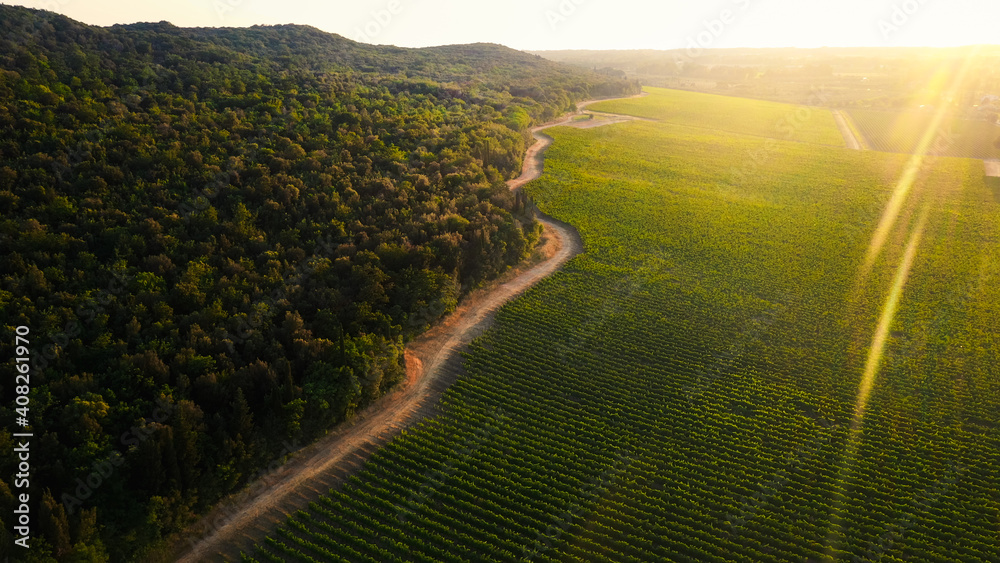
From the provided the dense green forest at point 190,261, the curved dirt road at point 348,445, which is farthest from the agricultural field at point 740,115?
the curved dirt road at point 348,445

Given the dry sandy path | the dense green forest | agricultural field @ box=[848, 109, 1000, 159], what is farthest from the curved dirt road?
agricultural field @ box=[848, 109, 1000, 159]

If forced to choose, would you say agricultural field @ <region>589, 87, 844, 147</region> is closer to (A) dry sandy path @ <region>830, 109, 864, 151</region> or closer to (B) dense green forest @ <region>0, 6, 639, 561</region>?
(A) dry sandy path @ <region>830, 109, 864, 151</region>

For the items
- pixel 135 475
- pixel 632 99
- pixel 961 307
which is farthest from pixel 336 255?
pixel 632 99

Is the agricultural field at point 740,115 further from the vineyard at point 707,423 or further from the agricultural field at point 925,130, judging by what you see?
the vineyard at point 707,423

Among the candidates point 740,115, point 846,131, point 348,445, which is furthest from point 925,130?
point 348,445

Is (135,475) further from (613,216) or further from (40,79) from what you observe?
(613,216)

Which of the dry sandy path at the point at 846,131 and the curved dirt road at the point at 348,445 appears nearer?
the curved dirt road at the point at 348,445
